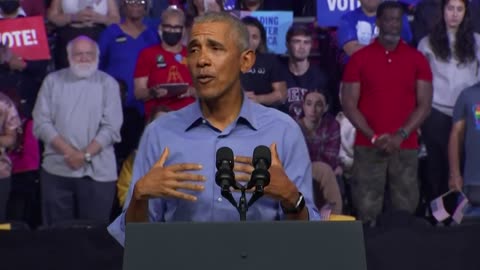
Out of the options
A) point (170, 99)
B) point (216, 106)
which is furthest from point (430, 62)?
point (216, 106)

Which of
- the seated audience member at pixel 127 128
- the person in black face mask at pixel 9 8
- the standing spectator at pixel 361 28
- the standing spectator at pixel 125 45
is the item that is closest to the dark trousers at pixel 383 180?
the standing spectator at pixel 361 28

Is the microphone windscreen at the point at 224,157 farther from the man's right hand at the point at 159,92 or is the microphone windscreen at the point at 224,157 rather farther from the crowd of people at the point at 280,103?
the man's right hand at the point at 159,92

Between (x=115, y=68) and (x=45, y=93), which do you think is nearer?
(x=45, y=93)

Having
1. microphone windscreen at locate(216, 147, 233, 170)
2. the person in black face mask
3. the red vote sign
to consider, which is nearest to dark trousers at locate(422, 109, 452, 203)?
the red vote sign

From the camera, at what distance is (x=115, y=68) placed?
37.2 ft

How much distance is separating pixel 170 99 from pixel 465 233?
3.65m

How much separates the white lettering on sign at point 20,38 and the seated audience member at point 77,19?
0.28 metres

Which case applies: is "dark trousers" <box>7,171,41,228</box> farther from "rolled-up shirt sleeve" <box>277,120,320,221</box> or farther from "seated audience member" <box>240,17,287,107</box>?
"rolled-up shirt sleeve" <box>277,120,320,221</box>

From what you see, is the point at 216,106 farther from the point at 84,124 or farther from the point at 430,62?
the point at 430,62

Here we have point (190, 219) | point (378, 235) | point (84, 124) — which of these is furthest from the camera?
point (84, 124)

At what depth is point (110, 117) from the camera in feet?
34.7

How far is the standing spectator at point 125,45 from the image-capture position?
37.0ft

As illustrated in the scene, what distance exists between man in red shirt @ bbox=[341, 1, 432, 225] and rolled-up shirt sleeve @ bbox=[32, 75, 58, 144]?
247 centimetres

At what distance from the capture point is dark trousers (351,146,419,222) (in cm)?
1050
